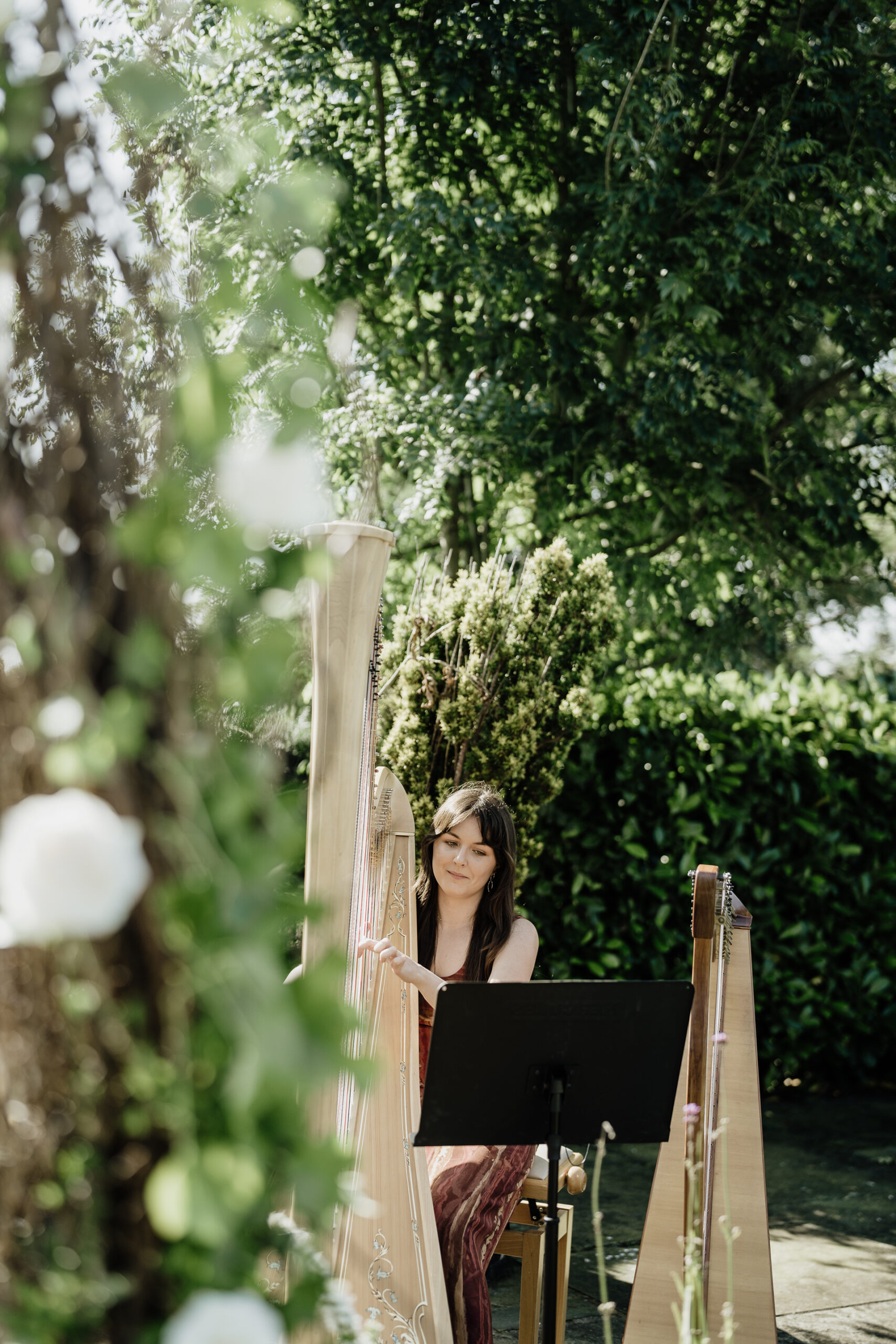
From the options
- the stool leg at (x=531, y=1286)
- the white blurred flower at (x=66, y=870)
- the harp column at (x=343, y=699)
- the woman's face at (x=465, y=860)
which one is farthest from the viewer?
the woman's face at (x=465, y=860)

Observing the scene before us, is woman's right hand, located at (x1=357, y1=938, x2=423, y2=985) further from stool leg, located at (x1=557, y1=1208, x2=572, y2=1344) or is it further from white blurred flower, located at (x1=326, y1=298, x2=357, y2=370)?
white blurred flower, located at (x1=326, y1=298, x2=357, y2=370)

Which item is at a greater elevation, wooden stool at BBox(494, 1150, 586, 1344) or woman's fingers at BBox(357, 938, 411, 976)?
woman's fingers at BBox(357, 938, 411, 976)

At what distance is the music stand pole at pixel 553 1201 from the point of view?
1942 mm

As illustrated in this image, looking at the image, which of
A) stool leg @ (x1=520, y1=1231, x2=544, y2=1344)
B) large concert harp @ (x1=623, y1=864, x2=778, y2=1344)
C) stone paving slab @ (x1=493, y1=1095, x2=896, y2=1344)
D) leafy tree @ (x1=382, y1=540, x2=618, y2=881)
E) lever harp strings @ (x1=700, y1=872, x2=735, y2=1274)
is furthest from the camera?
leafy tree @ (x1=382, y1=540, x2=618, y2=881)

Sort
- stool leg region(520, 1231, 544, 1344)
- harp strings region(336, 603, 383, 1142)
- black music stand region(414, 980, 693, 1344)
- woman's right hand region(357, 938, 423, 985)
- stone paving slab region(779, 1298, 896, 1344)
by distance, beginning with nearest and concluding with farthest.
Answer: harp strings region(336, 603, 383, 1142) < black music stand region(414, 980, 693, 1344) < woman's right hand region(357, 938, 423, 985) < stool leg region(520, 1231, 544, 1344) < stone paving slab region(779, 1298, 896, 1344)

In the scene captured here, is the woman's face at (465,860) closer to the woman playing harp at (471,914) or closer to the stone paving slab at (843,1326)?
the woman playing harp at (471,914)

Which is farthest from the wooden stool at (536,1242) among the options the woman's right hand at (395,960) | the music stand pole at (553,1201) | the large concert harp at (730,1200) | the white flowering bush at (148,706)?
the white flowering bush at (148,706)

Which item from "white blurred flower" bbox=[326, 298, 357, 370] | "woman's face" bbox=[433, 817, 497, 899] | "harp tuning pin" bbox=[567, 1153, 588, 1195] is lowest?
"harp tuning pin" bbox=[567, 1153, 588, 1195]

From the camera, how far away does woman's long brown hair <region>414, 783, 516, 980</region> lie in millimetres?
2891

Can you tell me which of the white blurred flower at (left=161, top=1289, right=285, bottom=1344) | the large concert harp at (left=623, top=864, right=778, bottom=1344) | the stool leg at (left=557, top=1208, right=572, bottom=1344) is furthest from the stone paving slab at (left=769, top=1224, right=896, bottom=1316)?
the white blurred flower at (left=161, top=1289, right=285, bottom=1344)

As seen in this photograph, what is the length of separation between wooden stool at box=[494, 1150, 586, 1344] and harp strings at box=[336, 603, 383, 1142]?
2.77ft

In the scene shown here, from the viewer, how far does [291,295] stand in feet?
2.57

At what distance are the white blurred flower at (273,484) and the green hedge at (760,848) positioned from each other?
4.24 metres

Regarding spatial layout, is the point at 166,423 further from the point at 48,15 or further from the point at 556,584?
the point at 556,584
